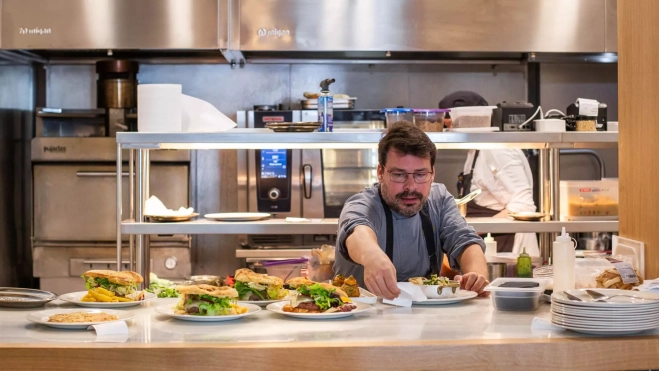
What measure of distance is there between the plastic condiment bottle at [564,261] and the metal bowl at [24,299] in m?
1.63

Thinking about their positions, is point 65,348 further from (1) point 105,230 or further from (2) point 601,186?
(1) point 105,230

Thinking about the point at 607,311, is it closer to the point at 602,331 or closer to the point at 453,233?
the point at 602,331

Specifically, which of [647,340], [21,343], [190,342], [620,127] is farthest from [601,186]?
[21,343]

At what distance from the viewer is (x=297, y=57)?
6.16 metres

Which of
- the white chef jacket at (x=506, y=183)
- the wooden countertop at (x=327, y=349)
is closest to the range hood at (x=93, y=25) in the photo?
the white chef jacket at (x=506, y=183)

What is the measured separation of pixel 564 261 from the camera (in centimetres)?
280

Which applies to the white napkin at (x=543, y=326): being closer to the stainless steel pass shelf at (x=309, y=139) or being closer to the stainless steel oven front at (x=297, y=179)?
the stainless steel pass shelf at (x=309, y=139)

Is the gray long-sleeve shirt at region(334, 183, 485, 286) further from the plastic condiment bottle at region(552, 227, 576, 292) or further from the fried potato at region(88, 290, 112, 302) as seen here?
the fried potato at region(88, 290, 112, 302)

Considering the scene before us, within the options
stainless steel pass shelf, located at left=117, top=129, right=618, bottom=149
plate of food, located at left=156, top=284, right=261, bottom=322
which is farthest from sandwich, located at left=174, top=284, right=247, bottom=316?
stainless steel pass shelf, located at left=117, top=129, right=618, bottom=149

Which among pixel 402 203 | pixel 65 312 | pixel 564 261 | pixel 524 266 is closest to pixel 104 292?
pixel 65 312

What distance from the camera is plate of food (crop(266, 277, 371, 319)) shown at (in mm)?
2611

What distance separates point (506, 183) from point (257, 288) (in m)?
3.05

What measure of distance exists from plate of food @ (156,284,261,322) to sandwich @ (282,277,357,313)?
0.15 meters

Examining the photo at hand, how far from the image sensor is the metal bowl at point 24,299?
110 inches
